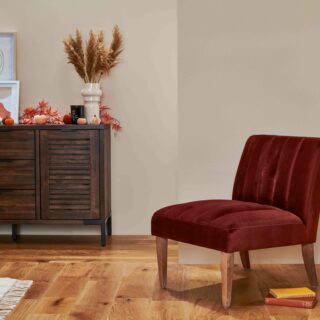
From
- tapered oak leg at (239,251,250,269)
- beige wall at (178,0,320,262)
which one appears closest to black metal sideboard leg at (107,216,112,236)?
beige wall at (178,0,320,262)

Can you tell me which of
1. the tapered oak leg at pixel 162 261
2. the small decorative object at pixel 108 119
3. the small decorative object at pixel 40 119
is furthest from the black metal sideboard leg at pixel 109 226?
the tapered oak leg at pixel 162 261

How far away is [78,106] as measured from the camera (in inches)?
210

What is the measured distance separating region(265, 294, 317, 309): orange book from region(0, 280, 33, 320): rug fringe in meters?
1.18

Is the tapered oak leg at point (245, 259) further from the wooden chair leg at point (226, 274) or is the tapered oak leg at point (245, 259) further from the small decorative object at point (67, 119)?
→ the small decorative object at point (67, 119)

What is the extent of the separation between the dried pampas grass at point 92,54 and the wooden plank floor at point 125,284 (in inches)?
46.2

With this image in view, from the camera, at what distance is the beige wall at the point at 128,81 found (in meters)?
5.59

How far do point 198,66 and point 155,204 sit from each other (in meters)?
1.43

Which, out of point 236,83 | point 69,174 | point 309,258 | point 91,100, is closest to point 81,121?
point 91,100

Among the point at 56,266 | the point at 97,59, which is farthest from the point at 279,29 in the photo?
the point at 56,266

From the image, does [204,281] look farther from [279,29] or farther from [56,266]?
[279,29]

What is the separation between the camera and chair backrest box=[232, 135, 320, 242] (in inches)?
153

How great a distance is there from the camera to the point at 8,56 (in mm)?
5617

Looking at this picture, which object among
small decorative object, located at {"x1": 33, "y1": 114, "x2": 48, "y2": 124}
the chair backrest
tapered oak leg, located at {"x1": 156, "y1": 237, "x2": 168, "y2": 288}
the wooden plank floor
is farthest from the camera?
small decorative object, located at {"x1": 33, "y1": 114, "x2": 48, "y2": 124}

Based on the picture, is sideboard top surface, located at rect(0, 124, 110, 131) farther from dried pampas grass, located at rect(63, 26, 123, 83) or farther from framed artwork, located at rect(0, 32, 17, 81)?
framed artwork, located at rect(0, 32, 17, 81)
